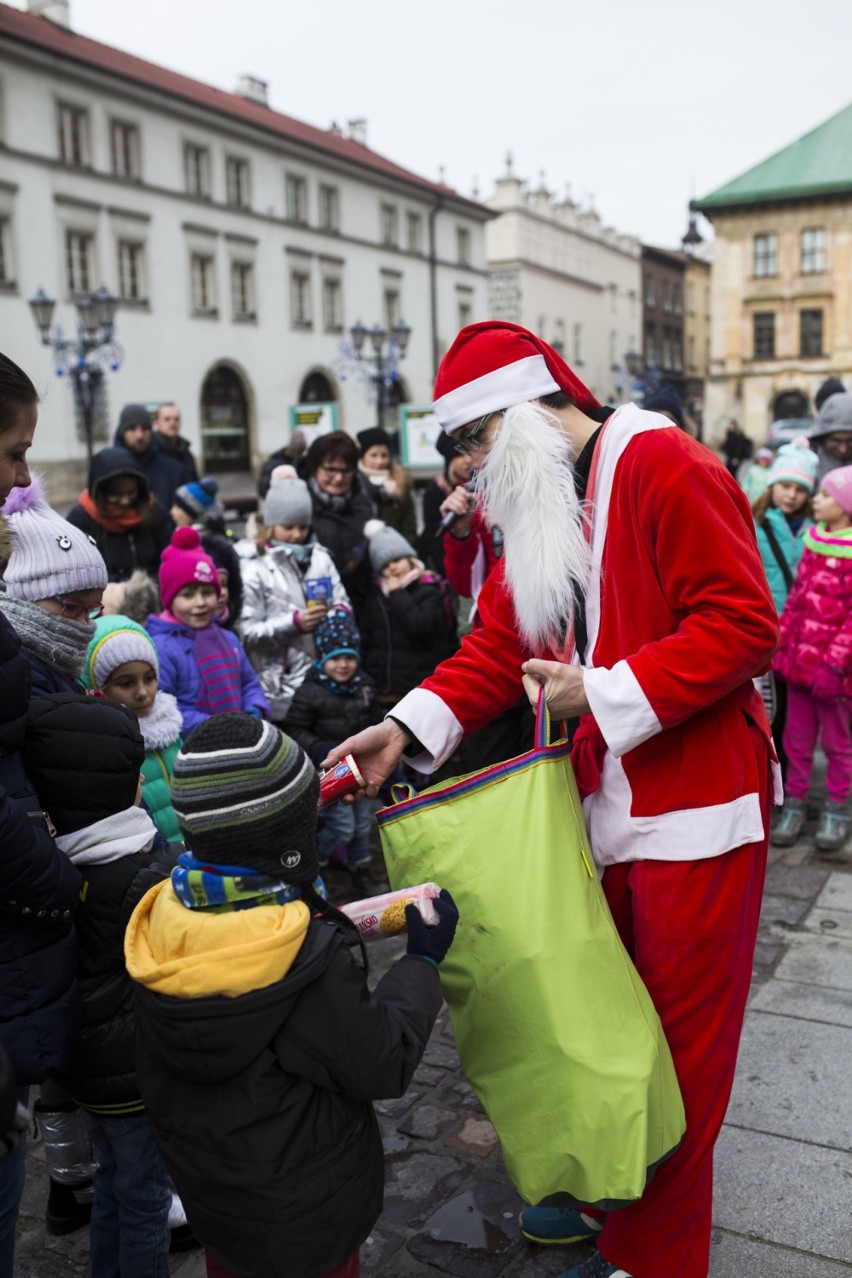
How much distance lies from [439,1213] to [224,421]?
31644mm

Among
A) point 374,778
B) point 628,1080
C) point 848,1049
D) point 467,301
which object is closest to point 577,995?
point 628,1080

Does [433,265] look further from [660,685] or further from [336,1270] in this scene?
[336,1270]

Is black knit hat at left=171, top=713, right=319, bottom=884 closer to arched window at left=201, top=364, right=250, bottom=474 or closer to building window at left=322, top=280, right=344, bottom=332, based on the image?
arched window at left=201, top=364, right=250, bottom=474

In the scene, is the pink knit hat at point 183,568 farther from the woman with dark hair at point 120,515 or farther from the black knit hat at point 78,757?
the black knit hat at point 78,757

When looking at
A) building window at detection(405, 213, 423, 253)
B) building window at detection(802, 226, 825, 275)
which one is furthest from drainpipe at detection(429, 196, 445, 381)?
building window at detection(802, 226, 825, 275)

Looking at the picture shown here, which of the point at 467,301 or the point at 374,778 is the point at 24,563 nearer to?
the point at 374,778

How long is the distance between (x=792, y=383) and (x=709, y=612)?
49.9 meters

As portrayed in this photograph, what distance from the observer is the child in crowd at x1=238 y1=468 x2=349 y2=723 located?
5.58m

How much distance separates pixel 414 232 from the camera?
136 ft

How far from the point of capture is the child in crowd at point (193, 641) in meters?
4.75

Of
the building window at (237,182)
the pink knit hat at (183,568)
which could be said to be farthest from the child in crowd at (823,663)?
the building window at (237,182)

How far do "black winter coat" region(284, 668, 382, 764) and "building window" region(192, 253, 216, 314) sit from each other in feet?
93.4

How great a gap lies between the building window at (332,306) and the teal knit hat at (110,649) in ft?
114

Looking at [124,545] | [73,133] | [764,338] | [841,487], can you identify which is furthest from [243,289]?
[841,487]
